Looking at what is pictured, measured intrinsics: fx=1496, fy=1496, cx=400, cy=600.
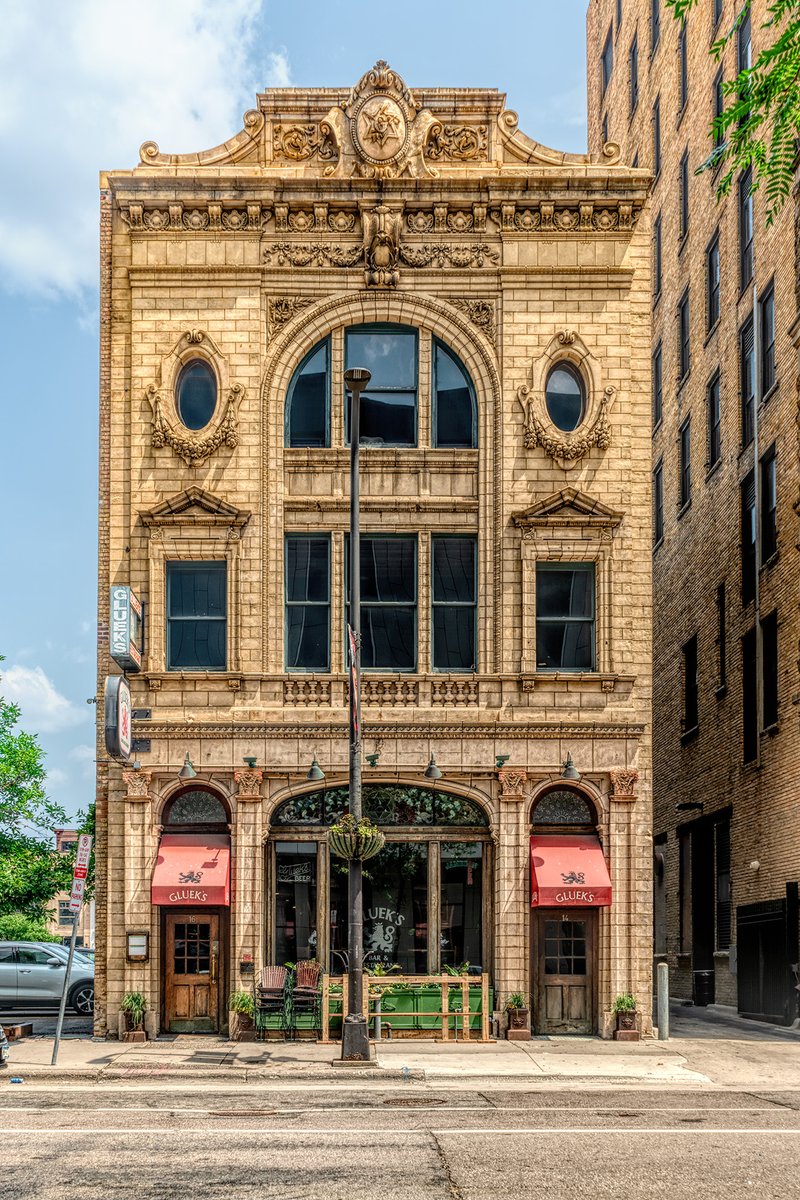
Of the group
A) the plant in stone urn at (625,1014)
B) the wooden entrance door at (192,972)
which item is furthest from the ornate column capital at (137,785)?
the plant in stone urn at (625,1014)

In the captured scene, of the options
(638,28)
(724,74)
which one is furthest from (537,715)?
(638,28)

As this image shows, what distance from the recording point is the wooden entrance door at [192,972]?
969 inches

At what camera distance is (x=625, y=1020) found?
24.1 meters

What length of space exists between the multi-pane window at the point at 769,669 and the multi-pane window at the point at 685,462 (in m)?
8.20

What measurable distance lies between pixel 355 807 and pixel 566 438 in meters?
7.86

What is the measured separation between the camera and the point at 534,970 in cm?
2469

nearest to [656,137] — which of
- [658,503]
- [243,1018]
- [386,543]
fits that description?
[658,503]

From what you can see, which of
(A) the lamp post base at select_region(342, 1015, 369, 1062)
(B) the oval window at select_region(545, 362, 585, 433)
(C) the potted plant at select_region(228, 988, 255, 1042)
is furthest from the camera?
(B) the oval window at select_region(545, 362, 585, 433)

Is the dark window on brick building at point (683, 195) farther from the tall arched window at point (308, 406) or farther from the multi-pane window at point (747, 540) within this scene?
the tall arched window at point (308, 406)

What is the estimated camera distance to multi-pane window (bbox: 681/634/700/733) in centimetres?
3834

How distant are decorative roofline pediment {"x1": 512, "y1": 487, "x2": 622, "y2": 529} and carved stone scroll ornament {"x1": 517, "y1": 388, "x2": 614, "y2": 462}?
25.3 inches

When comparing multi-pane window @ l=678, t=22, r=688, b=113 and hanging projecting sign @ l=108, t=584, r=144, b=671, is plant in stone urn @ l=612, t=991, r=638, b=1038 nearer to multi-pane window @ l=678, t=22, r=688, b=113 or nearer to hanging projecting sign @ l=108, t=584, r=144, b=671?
hanging projecting sign @ l=108, t=584, r=144, b=671

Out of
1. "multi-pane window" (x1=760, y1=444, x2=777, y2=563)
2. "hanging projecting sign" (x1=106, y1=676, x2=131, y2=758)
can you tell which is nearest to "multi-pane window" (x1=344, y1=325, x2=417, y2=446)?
"hanging projecting sign" (x1=106, y1=676, x2=131, y2=758)

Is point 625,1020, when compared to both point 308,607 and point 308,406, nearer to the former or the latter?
point 308,607
